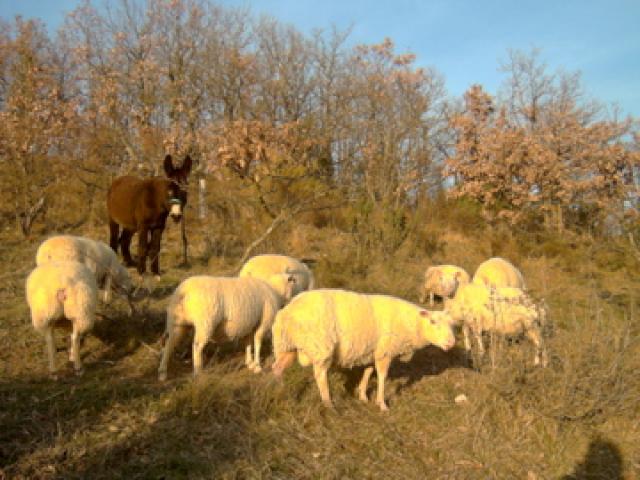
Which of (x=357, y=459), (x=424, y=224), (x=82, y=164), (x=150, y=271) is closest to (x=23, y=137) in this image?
(x=82, y=164)

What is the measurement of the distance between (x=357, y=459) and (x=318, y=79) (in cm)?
2637

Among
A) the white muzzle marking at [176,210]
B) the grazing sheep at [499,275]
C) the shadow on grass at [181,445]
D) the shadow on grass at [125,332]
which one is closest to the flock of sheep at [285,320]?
the shadow on grass at [181,445]

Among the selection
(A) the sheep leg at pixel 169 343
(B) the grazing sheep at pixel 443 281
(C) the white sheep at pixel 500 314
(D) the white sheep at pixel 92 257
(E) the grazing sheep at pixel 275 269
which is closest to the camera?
(A) the sheep leg at pixel 169 343

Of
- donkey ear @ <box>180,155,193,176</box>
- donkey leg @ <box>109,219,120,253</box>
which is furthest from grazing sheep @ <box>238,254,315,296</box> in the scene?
donkey leg @ <box>109,219,120,253</box>

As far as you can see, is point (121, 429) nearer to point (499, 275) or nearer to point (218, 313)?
point (218, 313)

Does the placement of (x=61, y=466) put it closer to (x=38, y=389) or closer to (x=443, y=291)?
(x=38, y=389)

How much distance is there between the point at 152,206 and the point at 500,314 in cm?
673

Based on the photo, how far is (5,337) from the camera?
261 inches

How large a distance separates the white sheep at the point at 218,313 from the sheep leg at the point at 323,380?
3.33 feet

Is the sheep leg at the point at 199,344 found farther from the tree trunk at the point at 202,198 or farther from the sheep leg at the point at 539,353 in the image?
the tree trunk at the point at 202,198

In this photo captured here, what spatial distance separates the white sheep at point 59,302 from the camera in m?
5.46

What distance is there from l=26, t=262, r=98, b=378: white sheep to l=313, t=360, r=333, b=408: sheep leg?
2.54 metres

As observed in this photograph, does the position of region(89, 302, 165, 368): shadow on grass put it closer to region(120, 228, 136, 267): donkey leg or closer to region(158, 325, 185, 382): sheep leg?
region(158, 325, 185, 382): sheep leg

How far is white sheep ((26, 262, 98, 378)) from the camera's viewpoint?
17.9ft
